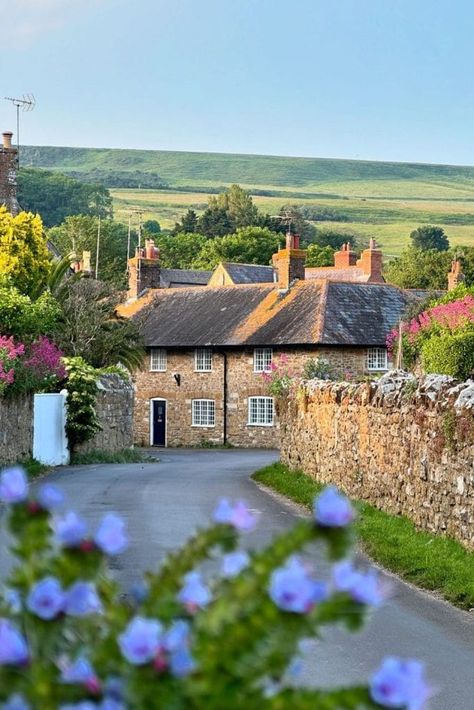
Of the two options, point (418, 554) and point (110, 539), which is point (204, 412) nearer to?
point (418, 554)

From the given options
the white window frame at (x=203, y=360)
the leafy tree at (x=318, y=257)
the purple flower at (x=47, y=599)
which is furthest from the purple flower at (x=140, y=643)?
the leafy tree at (x=318, y=257)

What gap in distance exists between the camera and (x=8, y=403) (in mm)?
32031

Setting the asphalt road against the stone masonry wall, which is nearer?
the asphalt road

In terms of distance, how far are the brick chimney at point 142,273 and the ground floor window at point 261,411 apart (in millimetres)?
12931

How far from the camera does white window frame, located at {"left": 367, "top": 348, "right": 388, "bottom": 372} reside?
5622 cm

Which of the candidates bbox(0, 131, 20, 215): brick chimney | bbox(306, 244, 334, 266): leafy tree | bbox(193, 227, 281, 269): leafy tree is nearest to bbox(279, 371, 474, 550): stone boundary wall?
bbox(0, 131, 20, 215): brick chimney

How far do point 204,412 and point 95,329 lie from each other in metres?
16.8

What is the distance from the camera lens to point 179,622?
2.38 metres

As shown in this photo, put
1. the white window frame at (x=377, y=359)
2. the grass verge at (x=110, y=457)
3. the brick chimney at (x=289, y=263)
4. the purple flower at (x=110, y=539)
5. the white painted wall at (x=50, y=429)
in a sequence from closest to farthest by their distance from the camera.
→ 1. the purple flower at (x=110, y=539)
2. the white painted wall at (x=50, y=429)
3. the grass verge at (x=110, y=457)
4. the white window frame at (x=377, y=359)
5. the brick chimney at (x=289, y=263)

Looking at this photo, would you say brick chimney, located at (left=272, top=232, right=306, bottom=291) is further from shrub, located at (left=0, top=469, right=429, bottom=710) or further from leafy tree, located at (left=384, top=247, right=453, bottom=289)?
shrub, located at (left=0, top=469, right=429, bottom=710)

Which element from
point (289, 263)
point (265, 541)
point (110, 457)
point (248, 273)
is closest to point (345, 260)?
point (248, 273)

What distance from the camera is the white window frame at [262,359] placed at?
57.1 metres

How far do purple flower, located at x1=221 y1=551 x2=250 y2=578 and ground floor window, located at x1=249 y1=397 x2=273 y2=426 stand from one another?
54.2m

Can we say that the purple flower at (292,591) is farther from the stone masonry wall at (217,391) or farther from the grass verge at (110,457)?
the stone masonry wall at (217,391)
